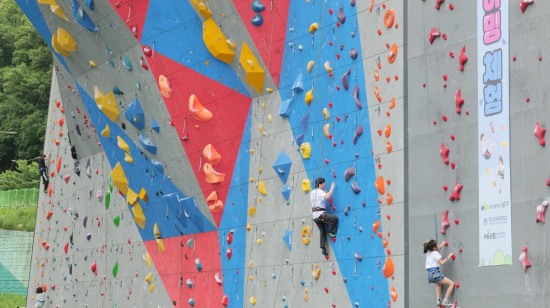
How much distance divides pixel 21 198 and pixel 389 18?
29.6 m

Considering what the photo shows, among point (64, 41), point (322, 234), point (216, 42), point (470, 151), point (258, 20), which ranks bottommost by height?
point (322, 234)

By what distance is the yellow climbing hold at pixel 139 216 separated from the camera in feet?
64.4

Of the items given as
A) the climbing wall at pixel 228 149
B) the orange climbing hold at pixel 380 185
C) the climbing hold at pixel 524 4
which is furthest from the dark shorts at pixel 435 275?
the climbing hold at pixel 524 4

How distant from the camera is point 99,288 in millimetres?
21234

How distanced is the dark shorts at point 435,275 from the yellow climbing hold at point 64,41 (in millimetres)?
10369

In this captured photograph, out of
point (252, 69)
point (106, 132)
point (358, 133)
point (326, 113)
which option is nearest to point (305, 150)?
point (326, 113)

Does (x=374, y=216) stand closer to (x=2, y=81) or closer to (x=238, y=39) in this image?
(x=238, y=39)

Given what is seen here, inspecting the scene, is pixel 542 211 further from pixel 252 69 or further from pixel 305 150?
pixel 252 69

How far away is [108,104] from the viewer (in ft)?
64.8

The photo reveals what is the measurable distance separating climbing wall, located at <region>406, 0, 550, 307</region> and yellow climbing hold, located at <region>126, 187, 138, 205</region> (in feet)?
26.8

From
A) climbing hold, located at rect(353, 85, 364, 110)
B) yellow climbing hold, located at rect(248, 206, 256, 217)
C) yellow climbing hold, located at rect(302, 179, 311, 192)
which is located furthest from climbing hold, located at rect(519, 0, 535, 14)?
yellow climbing hold, located at rect(248, 206, 256, 217)

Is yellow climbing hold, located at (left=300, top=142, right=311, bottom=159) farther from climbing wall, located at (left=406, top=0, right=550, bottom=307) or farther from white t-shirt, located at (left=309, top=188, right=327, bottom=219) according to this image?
climbing wall, located at (left=406, top=0, right=550, bottom=307)

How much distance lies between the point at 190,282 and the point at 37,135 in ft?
102

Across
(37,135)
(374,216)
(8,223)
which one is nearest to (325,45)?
(374,216)
